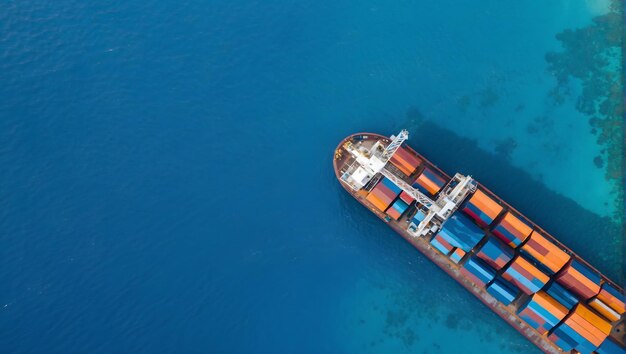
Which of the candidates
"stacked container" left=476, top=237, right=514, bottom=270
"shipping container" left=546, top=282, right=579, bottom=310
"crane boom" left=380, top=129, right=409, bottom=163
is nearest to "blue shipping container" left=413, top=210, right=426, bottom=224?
"stacked container" left=476, top=237, right=514, bottom=270

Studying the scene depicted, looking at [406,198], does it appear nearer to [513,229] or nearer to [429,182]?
[429,182]

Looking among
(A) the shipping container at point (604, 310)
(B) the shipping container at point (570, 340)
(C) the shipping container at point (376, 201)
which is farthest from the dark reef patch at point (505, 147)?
(B) the shipping container at point (570, 340)

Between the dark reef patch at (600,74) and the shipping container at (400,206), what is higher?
the dark reef patch at (600,74)

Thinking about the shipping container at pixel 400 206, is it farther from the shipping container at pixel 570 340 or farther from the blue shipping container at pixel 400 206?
the shipping container at pixel 570 340

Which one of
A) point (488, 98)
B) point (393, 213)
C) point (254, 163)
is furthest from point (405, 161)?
point (254, 163)

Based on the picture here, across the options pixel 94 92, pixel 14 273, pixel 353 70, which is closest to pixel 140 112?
pixel 94 92

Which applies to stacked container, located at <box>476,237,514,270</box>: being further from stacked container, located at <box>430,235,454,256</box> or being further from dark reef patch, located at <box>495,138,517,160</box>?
dark reef patch, located at <box>495,138,517,160</box>

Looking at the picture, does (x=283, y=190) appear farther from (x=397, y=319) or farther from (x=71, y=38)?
(x=71, y=38)
